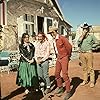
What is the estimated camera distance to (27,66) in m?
8.34

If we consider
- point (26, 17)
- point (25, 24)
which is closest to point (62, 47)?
point (25, 24)

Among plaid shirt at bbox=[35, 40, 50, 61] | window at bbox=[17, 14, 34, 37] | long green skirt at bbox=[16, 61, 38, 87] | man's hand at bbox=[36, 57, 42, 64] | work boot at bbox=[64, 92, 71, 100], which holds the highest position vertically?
window at bbox=[17, 14, 34, 37]

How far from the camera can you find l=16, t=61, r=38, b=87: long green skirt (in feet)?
27.1

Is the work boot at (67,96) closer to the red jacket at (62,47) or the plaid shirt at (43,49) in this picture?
the red jacket at (62,47)

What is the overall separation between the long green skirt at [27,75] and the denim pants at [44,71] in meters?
0.17

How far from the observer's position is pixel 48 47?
8.29 meters

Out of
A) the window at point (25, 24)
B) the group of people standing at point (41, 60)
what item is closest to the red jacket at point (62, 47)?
the group of people standing at point (41, 60)

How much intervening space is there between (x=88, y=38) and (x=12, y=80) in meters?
3.40

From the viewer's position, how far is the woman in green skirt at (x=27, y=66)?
8.18m

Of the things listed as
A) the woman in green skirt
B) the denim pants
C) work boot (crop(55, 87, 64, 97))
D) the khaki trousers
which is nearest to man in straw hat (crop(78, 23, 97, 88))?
the khaki trousers

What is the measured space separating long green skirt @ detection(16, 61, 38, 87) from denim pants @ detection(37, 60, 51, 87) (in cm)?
17

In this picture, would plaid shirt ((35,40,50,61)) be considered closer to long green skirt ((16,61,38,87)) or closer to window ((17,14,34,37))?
long green skirt ((16,61,38,87))

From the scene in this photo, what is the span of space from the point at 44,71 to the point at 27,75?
49 centimetres

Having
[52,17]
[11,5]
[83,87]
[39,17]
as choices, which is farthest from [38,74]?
[52,17]
